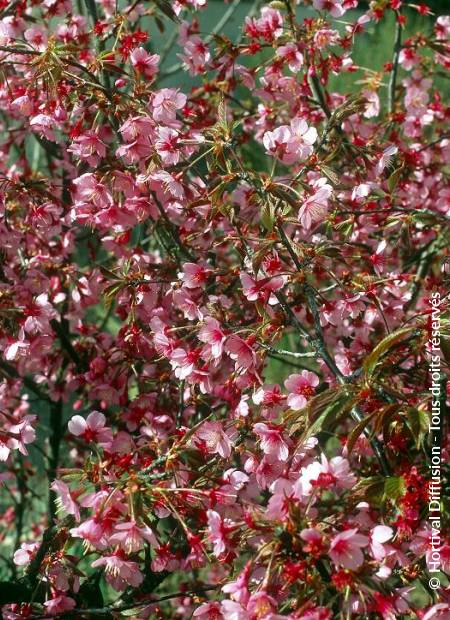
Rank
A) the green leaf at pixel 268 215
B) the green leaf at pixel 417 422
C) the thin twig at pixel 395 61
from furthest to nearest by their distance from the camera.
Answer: the thin twig at pixel 395 61
the green leaf at pixel 268 215
the green leaf at pixel 417 422

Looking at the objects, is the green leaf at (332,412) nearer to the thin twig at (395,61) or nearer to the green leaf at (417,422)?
the green leaf at (417,422)

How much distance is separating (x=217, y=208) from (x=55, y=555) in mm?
866

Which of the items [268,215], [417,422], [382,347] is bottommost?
[417,422]

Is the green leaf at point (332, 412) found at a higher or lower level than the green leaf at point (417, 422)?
higher

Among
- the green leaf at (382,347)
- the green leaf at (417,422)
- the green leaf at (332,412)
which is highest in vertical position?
the green leaf at (382,347)

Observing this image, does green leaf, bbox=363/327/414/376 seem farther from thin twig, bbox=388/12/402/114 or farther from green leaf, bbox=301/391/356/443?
thin twig, bbox=388/12/402/114

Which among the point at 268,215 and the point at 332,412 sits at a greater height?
the point at 268,215

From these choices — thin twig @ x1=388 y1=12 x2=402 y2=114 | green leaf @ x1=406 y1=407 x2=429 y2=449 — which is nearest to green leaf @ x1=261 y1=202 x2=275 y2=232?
green leaf @ x1=406 y1=407 x2=429 y2=449

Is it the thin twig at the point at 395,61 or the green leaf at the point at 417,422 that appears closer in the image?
the green leaf at the point at 417,422

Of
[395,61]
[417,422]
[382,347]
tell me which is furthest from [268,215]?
[395,61]

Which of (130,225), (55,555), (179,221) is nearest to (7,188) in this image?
(130,225)

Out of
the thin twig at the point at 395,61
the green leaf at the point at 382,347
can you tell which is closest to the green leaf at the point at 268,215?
the green leaf at the point at 382,347

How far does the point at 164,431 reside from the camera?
232cm

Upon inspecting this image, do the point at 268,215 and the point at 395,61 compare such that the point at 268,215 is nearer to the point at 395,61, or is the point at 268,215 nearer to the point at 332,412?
the point at 332,412
